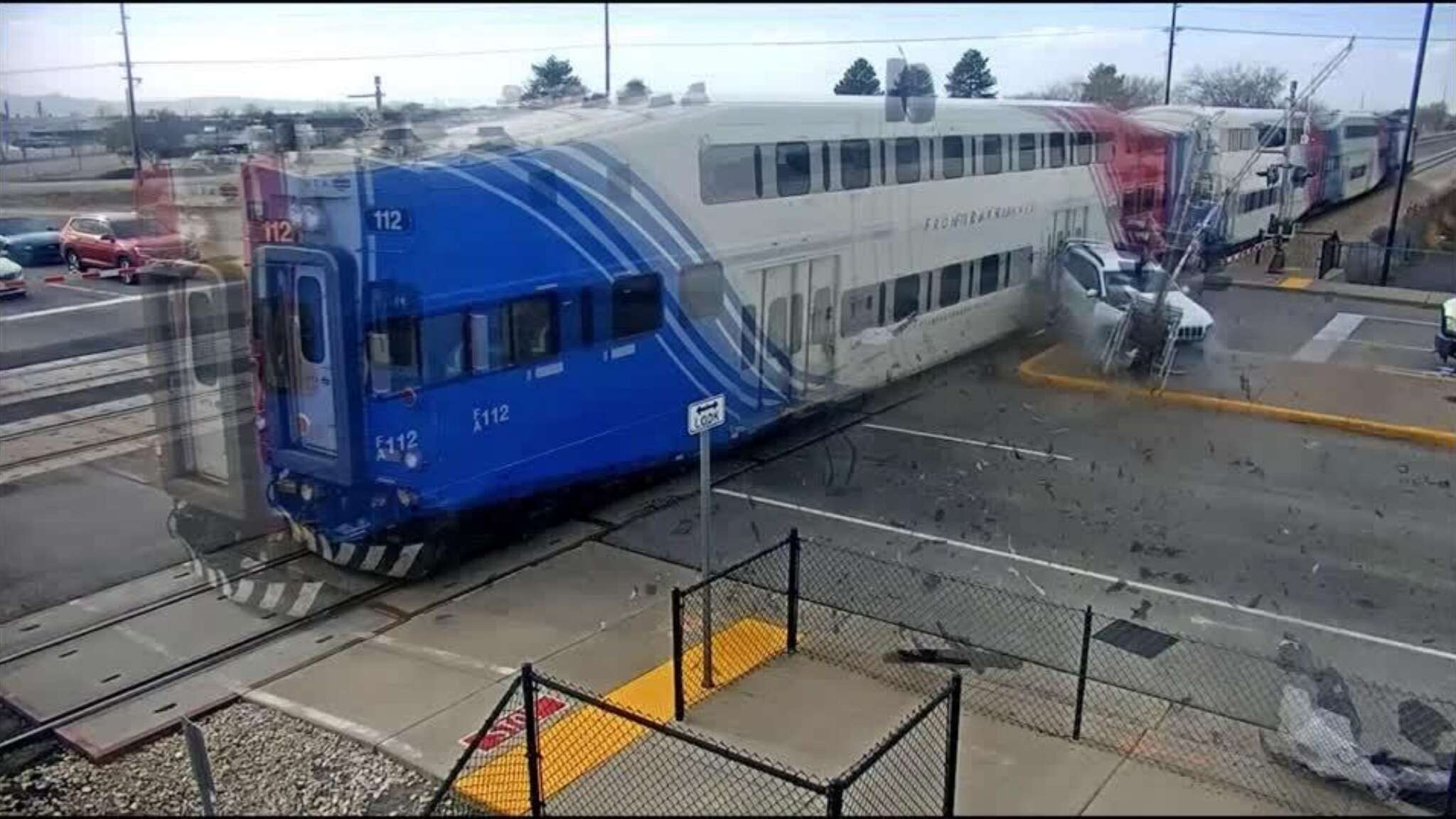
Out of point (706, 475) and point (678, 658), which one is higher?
point (706, 475)

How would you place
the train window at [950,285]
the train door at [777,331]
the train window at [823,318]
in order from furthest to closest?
1. the train window at [950,285]
2. the train window at [823,318]
3. the train door at [777,331]

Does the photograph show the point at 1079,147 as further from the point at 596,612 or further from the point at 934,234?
the point at 596,612

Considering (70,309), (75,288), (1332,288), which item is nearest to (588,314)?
(70,309)

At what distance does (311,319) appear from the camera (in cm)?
854

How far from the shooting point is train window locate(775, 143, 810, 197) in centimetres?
1233

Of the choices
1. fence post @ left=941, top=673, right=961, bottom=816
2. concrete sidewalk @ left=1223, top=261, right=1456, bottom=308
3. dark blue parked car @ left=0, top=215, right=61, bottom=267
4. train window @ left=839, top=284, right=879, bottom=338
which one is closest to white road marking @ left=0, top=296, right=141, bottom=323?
dark blue parked car @ left=0, top=215, right=61, bottom=267

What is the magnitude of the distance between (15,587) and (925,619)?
7.28 metres

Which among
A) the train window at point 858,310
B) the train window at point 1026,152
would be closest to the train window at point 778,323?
the train window at point 858,310

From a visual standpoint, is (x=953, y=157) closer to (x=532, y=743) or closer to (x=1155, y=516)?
(x=1155, y=516)

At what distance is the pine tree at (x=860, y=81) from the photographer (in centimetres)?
1525

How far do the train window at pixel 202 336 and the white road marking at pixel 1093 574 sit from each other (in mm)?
4918

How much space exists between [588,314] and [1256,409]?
30.0 ft

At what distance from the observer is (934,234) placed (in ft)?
50.6

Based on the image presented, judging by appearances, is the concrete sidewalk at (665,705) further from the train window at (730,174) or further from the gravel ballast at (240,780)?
the train window at (730,174)
